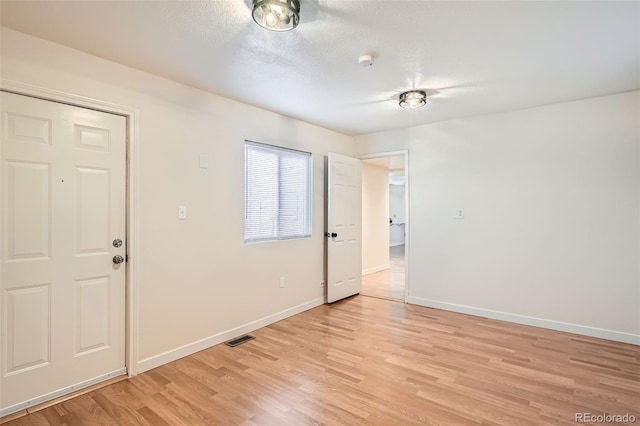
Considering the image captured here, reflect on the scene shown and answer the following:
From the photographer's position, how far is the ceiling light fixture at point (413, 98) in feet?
10.2

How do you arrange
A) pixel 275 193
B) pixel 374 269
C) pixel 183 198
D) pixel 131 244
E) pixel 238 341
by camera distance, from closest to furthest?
pixel 131 244 → pixel 183 198 → pixel 238 341 → pixel 275 193 → pixel 374 269

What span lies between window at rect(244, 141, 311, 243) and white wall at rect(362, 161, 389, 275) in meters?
2.40

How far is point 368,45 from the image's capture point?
2.23 m

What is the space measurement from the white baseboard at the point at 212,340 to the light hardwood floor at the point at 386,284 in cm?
128

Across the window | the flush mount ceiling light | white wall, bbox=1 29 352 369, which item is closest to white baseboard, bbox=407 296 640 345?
the window

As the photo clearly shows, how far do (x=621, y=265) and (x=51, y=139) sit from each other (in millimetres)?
4970

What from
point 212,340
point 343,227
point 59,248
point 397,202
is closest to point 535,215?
point 343,227

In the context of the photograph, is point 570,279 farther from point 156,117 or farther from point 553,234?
point 156,117

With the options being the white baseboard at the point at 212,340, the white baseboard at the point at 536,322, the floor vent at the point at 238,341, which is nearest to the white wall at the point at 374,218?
the white baseboard at the point at 536,322

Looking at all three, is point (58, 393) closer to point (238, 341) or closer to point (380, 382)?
point (238, 341)

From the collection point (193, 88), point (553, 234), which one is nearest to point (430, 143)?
point (553, 234)
